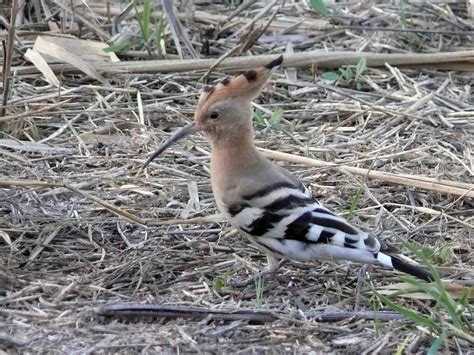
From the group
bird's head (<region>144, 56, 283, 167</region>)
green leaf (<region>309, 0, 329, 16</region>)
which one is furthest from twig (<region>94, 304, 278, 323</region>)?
green leaf (<region>309, 0, 329, 16</region>)

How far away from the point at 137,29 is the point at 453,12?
1.49 meters

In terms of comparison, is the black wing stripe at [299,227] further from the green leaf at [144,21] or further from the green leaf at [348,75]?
the green leaf at [144,21]

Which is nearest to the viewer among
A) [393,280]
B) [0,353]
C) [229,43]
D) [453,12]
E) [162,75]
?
[0,353]

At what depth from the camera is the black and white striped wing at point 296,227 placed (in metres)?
2.94

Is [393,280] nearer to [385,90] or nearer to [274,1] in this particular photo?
[385,90]

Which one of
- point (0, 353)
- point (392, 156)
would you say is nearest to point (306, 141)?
point (392, 156)

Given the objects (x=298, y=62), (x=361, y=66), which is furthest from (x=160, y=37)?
(x=361, y=66)

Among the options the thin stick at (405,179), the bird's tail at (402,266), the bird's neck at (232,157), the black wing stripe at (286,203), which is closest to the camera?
the bird's tail at (402,266)

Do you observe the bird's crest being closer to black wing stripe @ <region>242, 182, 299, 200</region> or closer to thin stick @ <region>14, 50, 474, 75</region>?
black wing stripe @ <region>242, 182, 299, 200</region>

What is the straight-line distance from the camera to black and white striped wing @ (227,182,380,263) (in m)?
2.94

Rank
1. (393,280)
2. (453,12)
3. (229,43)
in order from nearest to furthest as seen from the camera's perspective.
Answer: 1. (393,280)
2. (229,43)
3. (453,12)

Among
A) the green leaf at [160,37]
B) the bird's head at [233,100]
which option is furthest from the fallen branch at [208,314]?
the green leaf at [160,37]

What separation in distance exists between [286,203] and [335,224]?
149 millimetres

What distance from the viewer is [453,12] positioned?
5.20 metres
